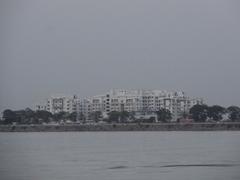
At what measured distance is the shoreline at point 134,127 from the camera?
356 ft

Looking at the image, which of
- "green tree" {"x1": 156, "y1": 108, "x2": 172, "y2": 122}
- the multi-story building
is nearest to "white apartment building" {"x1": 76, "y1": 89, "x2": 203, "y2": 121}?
the multi-story building

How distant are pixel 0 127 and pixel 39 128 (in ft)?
22.5

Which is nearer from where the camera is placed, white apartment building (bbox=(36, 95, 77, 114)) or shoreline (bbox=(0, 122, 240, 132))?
shoreline (bbox=(0, 122, 240, 132))

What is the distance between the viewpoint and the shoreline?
356 ft

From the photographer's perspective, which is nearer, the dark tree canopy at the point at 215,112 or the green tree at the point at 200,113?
the dark tree canopy at the point at 215,112

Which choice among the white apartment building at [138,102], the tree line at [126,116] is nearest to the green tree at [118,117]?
the tree line at [126,116]

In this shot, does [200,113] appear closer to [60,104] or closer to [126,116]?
[126,116]

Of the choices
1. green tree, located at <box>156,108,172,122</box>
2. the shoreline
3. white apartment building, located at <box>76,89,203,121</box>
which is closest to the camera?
the shoreline

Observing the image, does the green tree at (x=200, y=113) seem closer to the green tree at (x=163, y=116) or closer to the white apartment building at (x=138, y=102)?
the green tree at (x=163, y=116)

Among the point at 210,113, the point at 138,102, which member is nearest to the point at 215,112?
the point at 210,113

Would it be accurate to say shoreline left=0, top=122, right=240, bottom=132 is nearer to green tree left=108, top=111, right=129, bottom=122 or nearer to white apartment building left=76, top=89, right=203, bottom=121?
green tree left=108, top=111, right=129, bottom=122

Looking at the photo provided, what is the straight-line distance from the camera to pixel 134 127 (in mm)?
112875

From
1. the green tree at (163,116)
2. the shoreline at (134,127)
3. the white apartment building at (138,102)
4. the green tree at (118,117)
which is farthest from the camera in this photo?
the white apartment building at (138,102)

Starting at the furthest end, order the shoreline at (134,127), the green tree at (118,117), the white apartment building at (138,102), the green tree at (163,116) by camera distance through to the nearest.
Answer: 1. the white apartment building at (138,102)
2. the green tree at (118,117)
3. the green tree at (163,116)
4. the shoreline at (134,127)
